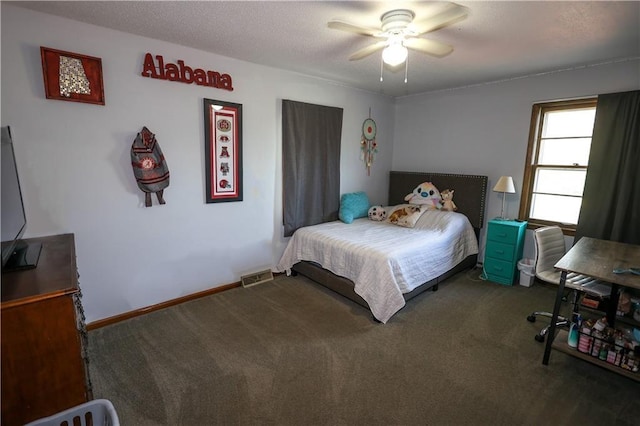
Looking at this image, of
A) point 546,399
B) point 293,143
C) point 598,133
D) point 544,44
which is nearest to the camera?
point 546,399

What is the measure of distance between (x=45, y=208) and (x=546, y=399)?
3.64 m

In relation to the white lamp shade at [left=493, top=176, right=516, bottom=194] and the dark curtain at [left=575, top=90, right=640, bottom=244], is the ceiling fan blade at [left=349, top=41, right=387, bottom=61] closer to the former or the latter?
the white lamp shade at [left=493, top=176, right=516, bottom=194]

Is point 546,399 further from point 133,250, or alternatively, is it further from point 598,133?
point 133,250

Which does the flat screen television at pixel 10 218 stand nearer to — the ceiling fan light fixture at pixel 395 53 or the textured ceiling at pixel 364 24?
the textured ceiling at pixel 364 24

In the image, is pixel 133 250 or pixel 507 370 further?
pixel 133 250

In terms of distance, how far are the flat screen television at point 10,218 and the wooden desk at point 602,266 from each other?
124 inches

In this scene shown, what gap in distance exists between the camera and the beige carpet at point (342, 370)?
1752 millimetres

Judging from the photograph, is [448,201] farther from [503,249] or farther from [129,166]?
[129,166]

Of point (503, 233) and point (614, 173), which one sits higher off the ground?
point (614, 173)

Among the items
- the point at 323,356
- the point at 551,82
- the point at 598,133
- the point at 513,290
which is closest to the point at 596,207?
the point at 598,133

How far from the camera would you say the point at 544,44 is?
8.18 feet

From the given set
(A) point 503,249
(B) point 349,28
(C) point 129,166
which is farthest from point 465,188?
(C) point 129,166

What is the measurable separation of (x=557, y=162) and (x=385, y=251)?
2420 mm

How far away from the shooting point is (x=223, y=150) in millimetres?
3072
